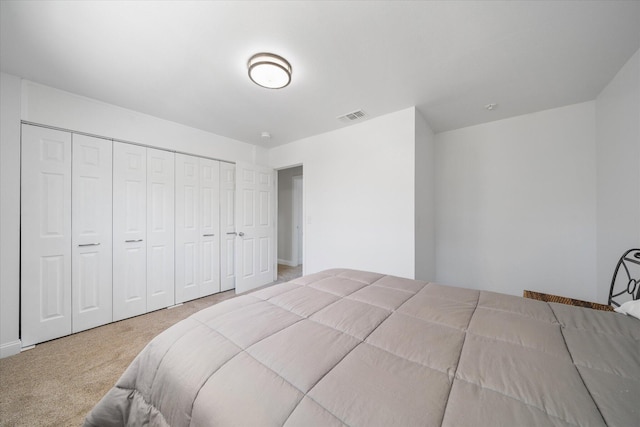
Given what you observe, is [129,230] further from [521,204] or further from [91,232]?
[521,204]

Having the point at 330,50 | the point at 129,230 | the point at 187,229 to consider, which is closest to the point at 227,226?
the point at 187,229

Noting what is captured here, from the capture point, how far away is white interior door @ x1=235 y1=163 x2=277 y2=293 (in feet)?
11.4

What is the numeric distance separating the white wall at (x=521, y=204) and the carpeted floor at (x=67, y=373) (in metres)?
3.75

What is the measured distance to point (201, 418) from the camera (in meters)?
0.65

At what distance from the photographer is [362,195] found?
2.91 meters

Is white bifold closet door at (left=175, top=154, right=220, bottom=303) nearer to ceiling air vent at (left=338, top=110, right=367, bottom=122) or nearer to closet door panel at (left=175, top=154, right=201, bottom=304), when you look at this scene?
closet door panel at (left=175, top=154, right=201, bottom=304)

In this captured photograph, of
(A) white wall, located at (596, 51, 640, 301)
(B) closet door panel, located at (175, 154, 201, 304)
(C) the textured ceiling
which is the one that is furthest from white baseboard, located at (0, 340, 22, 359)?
(A) white wall, located at (596, 51, 640, 301)

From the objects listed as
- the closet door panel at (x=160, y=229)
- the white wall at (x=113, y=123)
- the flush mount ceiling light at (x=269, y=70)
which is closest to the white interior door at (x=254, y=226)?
the white wall at (x=113, y=123)

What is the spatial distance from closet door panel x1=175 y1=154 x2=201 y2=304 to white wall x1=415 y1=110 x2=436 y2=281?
296 centimetres

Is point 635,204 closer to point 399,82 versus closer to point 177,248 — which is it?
point 399,82

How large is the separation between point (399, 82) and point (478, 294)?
6.15 feet

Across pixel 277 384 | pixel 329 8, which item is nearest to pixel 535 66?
pixel 329 8

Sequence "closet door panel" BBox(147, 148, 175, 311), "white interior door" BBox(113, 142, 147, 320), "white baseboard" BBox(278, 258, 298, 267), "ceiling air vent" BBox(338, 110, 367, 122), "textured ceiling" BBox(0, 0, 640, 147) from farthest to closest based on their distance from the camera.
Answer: "white baseboard" BBox(278, 258, 298, 267), "closet door panel" BBox(147, 148, 175, 311), "ceiling air vent" BBox(338, 110, 367, 122), "white interior door" BBox(113, 142, 147, 320), "textured ceiling" BBox(0, 0, 640, 147)

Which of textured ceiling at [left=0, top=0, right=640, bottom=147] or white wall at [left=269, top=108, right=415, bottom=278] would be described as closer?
textured ceiling at [left=0, top=0, right=640, bottom=147]
